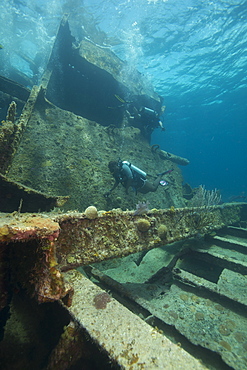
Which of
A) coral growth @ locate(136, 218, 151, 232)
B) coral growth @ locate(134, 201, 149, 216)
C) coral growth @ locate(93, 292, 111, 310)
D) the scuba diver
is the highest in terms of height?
the scuba diver

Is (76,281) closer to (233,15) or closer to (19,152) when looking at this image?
(19,152)

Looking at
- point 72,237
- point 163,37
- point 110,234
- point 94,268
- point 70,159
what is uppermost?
point 163,37

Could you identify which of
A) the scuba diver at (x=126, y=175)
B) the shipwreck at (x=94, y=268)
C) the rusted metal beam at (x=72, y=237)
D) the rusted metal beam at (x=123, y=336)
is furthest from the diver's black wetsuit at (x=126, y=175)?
the rusted metal beam at (x=123, y=336)

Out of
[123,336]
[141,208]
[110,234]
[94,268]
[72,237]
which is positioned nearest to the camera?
[123,336]

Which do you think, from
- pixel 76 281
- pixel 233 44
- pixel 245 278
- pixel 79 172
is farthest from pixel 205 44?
pixel 76 281

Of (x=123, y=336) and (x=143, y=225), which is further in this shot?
(x=143, y=225)

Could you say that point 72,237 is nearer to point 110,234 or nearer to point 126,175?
point 110,234

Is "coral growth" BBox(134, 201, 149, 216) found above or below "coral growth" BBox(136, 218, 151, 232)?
above

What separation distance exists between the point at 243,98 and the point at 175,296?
3981 cm

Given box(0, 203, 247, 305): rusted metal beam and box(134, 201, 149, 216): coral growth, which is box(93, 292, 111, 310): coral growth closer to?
box(0, 203, 247, 305): rusted metal beam

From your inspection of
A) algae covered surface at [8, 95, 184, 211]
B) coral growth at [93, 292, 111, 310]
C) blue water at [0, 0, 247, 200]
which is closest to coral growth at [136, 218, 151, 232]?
coral growth at [93, 292, 111, 310]

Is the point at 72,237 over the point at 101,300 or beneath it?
over

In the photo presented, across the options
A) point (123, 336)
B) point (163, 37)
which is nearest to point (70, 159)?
point (123, 336)

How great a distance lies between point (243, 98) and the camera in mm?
31125
